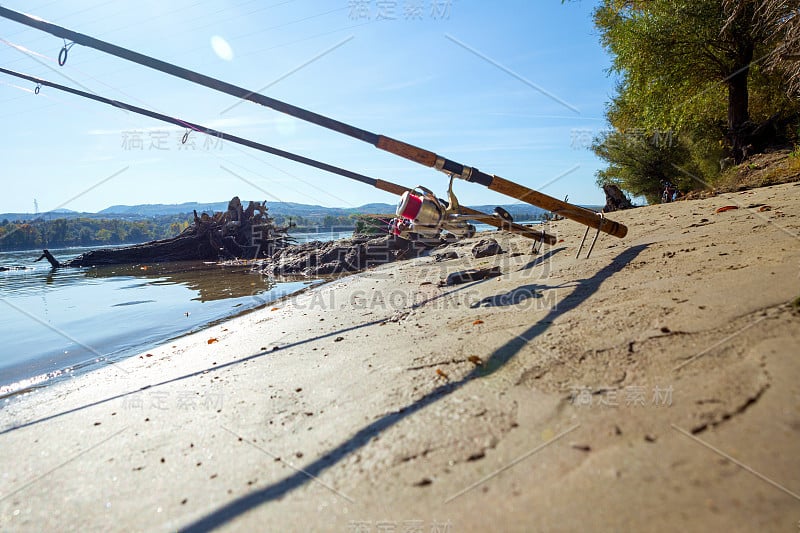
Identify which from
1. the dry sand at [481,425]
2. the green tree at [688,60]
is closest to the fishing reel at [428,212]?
the dry sand at [481,425]

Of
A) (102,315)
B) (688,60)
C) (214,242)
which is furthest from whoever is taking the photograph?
(214,242)

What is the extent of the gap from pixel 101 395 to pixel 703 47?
19514 millimetres

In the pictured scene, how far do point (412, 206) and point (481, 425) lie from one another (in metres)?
3.43

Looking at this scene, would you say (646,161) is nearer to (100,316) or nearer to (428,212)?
(428,212)

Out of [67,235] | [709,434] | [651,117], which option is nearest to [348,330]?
[709,434]

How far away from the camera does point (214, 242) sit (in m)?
25.8

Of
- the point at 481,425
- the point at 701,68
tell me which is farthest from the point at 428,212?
the point at 701,68

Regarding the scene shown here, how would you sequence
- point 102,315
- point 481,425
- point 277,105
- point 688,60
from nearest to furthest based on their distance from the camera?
point 481,425 → point 277,105 → point 102,315 → point 688,60

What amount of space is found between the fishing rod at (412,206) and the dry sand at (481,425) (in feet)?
4.70

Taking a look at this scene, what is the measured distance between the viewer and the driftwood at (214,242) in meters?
25.5

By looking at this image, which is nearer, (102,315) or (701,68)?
(102,315)

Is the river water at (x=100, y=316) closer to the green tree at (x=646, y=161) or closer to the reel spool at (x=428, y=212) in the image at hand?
the reel spool at (x=428, y=212)

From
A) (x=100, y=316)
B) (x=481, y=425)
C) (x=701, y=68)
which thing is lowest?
(x=100, y=316)

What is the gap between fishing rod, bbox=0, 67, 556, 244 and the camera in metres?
5.24
